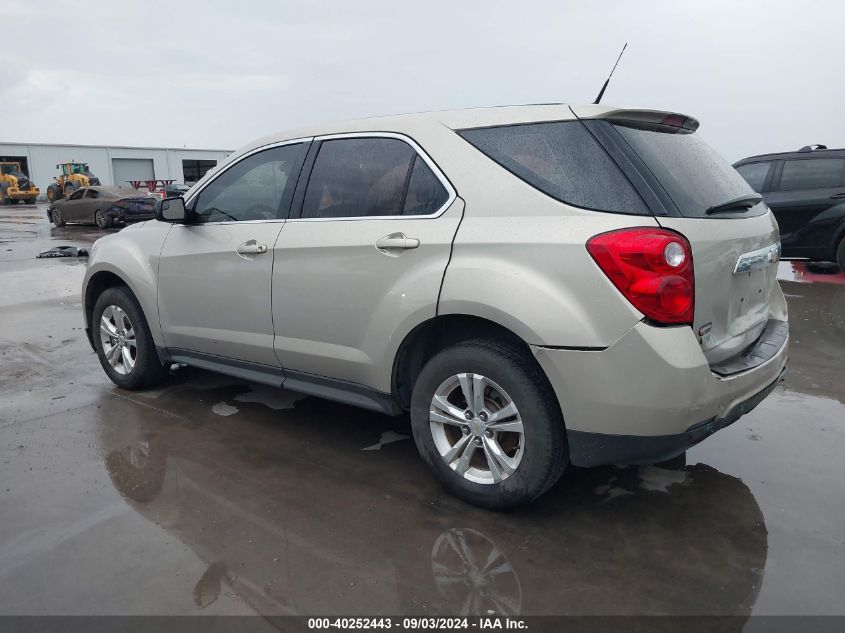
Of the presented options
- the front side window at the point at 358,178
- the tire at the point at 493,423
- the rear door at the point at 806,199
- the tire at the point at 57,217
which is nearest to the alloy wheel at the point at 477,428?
the tire at the point at 493,423

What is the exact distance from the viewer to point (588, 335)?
2.52m

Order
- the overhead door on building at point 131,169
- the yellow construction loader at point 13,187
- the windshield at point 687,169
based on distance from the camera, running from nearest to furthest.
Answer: the windshield at point 687,169
the yellow construction loader at point 13,187
the overhead door on building at point 131,169

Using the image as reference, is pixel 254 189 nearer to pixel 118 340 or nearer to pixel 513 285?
pixel 118 340

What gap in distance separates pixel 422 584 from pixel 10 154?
53425 mm

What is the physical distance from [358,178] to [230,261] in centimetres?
100

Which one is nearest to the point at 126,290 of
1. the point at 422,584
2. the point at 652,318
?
the point at 422,584

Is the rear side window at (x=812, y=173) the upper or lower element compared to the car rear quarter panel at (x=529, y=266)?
upper

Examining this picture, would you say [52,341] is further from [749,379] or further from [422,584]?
[749,379]

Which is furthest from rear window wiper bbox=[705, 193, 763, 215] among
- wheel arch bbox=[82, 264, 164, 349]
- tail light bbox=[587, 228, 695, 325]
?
wheel arch bbox=[82, 264, 164, 349]

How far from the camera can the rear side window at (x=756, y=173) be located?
923 cm

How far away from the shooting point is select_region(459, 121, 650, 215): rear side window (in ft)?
8.53

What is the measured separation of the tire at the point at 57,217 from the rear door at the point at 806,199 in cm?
2084

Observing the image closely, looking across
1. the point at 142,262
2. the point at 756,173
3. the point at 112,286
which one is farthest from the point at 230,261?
the point at 756,173

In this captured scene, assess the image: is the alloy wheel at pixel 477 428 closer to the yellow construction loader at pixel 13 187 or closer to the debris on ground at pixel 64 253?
the debris on ground at pixel 64 253
